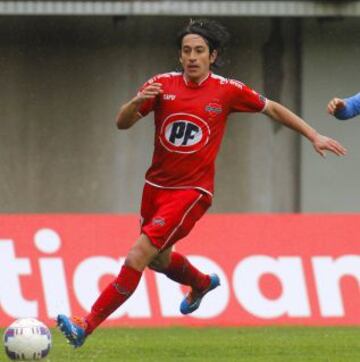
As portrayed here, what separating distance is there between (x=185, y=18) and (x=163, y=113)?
29.7 feet

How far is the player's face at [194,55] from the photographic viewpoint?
9.93 meters

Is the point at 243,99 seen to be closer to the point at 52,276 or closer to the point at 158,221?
the point at 158,221

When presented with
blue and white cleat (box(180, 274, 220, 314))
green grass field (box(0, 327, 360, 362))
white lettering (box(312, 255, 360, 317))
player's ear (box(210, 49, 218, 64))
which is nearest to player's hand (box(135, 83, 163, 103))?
player's ear (box(210, 49, 218, 64))

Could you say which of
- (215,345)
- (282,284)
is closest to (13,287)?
(282,284)

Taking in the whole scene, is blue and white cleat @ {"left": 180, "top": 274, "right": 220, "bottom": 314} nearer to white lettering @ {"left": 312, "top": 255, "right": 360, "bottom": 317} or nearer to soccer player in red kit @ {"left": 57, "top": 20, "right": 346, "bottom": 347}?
soccer player in red kit @ {"left": 57, "top": 20, "right": 346, "bottom": 347}

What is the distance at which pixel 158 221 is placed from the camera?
32.1 ft

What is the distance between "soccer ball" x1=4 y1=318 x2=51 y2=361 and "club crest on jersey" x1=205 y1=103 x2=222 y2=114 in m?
2.14

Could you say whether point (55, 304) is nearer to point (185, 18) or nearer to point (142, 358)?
point (142, 358)

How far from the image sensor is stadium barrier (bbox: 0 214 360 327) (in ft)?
46.8

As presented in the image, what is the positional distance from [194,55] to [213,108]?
1.34 ft

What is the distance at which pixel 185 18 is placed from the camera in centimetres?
1886

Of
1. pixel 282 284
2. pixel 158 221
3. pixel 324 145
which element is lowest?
pixel 282 284

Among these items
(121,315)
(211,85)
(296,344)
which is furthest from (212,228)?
(211,85)

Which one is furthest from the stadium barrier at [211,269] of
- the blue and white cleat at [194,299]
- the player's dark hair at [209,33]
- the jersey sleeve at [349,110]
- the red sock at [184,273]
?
the jersey sleeve at [349,110]
